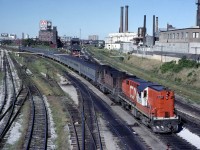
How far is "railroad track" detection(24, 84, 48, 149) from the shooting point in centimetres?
2094

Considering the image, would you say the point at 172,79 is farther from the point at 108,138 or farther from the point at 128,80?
the point at 108,138

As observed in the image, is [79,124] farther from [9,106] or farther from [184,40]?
[184,40]

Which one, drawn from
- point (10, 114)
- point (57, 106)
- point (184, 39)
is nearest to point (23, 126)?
point (10, 114)

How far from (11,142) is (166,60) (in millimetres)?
53210

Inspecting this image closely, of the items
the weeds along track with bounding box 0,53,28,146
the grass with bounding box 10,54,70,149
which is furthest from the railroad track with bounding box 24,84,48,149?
the weeds along track with bounding box 0,53,28,146

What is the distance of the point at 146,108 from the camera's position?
2455 cm

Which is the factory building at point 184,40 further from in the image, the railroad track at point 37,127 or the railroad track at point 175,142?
the railroad track at point 175,142

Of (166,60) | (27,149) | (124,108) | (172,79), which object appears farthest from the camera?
(166,60)

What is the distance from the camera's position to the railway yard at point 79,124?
21.5m

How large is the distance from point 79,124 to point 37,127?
3.22 meters

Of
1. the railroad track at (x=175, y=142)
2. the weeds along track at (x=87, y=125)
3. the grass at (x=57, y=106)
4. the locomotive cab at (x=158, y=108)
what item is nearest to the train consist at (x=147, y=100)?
the locomotive cab at (x=158, y=108)

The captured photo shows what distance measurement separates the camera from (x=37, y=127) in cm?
2509

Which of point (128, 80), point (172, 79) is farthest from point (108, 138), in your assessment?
point (172, 79)

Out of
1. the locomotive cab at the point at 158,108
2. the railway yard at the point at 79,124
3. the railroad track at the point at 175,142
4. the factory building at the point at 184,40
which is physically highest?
the factory building at the point at 184,40
